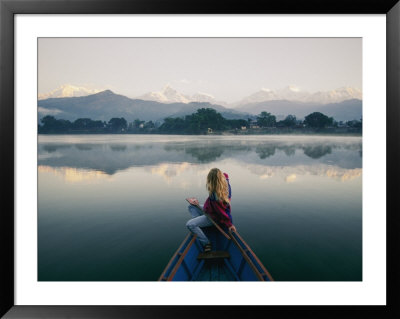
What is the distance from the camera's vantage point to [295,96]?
4.24 m

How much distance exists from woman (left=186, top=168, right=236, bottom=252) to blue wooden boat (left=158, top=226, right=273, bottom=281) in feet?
0.29

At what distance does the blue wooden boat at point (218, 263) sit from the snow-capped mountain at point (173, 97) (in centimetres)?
272

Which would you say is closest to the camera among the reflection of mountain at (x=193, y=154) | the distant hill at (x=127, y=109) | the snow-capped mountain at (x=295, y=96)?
Answer: the snow-capped mountain at (x=295, y=96)

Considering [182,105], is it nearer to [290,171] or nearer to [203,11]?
[203,11]

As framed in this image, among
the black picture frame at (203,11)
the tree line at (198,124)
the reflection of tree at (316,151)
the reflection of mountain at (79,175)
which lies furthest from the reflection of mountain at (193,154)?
the black picture frame at (203,11)

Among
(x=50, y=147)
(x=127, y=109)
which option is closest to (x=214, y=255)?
(x=50, y=147)

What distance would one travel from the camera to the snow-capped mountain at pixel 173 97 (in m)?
4.23

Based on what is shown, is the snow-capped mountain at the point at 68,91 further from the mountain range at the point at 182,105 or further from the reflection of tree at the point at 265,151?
the reflection of tree at the point at 265,151

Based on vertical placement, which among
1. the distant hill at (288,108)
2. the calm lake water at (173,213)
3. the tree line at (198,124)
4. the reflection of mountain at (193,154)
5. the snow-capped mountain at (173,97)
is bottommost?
the calm lake water at (173,213)

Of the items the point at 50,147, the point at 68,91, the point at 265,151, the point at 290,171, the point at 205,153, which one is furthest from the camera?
the point at 265,151

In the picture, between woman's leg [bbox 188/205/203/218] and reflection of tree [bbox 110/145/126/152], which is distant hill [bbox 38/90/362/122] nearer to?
woman's leg [bbox 188/205/203/218]

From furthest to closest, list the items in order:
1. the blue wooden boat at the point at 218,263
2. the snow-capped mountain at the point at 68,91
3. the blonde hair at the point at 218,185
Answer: the snow-capped mountain at the point at 68,91 < the blonde hair at the point at 218,185 < the blue wooden boat at the point at 218,263

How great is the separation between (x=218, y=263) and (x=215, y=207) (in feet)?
1.92

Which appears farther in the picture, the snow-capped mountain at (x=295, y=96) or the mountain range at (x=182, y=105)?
the mountain range at (x=182, y=105)
